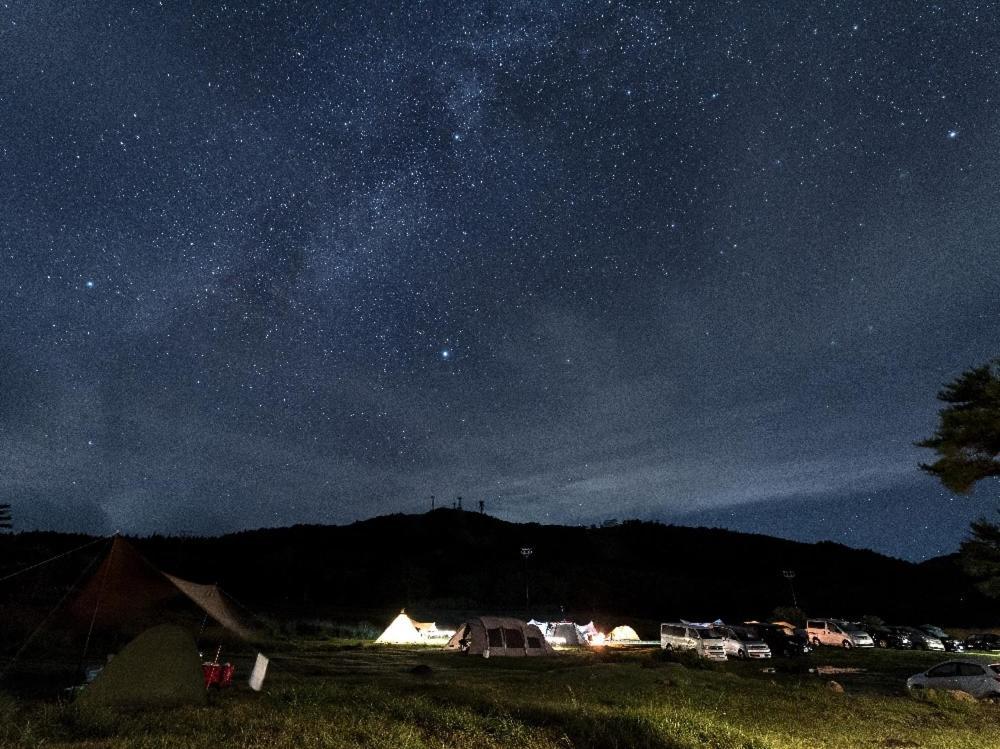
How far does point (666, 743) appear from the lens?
9.28 metres

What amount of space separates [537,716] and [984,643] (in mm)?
38432

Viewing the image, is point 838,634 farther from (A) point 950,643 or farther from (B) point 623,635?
(B) point 623,635

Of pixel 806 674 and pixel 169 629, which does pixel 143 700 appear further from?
pixel 806 674

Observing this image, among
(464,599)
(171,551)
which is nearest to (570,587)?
(464,599)

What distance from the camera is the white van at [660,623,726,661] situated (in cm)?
2961

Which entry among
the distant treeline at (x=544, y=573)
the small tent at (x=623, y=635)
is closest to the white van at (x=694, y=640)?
the small tent at (x=623, y=635)

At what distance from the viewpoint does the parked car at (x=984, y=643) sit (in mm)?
36625

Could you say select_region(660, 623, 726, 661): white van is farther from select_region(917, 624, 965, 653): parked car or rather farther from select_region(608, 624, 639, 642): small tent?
select_region(917, 624, 965, 653): parked car

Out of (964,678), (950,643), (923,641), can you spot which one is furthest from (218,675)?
(950,643)

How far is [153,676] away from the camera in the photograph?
10.6m

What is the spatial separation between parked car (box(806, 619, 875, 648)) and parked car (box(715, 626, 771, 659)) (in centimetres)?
922

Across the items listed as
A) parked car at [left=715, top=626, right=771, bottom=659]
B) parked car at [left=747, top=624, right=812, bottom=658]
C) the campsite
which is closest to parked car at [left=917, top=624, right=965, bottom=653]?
the campsite

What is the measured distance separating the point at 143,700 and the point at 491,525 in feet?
405

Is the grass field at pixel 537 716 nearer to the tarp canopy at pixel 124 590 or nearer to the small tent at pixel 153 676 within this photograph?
the small tent at pixel 153 676
